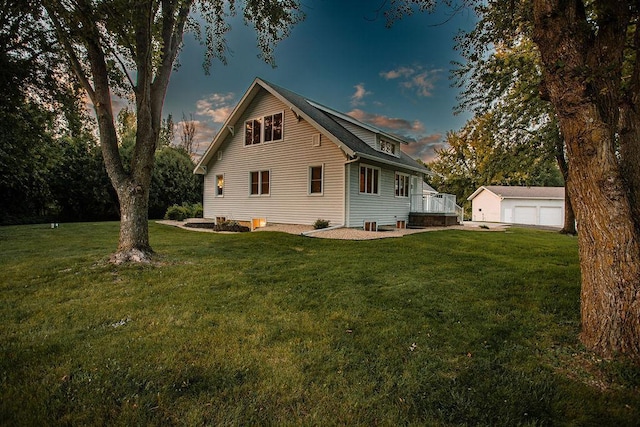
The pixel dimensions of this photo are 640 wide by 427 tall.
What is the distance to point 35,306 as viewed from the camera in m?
3.99

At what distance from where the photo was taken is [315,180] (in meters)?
13.7

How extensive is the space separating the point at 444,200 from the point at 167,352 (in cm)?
1797

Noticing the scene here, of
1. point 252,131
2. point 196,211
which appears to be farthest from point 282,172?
point 196,211

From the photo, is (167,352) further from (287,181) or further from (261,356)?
(287,181)

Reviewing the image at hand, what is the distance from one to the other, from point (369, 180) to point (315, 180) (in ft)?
8.31

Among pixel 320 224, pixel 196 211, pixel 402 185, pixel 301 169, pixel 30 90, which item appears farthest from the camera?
pixel 196 211

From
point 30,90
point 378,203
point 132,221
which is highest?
point 30,90

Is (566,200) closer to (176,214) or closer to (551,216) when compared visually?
(551,216)

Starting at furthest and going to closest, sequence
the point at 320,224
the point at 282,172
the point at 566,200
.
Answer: the point at 566,200 < the point at 282,172 < the point at 320,224

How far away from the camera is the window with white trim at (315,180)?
13413 mm

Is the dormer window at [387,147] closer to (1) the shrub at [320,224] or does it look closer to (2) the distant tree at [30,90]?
(1) the shrub at [320,224]

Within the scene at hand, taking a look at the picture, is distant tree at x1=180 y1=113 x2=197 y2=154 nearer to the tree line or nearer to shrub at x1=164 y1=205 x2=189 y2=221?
shrub at x1=164 y1=205 x2=189 y2=221

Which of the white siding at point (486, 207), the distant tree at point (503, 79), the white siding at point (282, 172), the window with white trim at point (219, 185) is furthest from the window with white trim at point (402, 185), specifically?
the white siding at point (486, 207)

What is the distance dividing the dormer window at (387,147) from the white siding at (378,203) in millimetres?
2161
